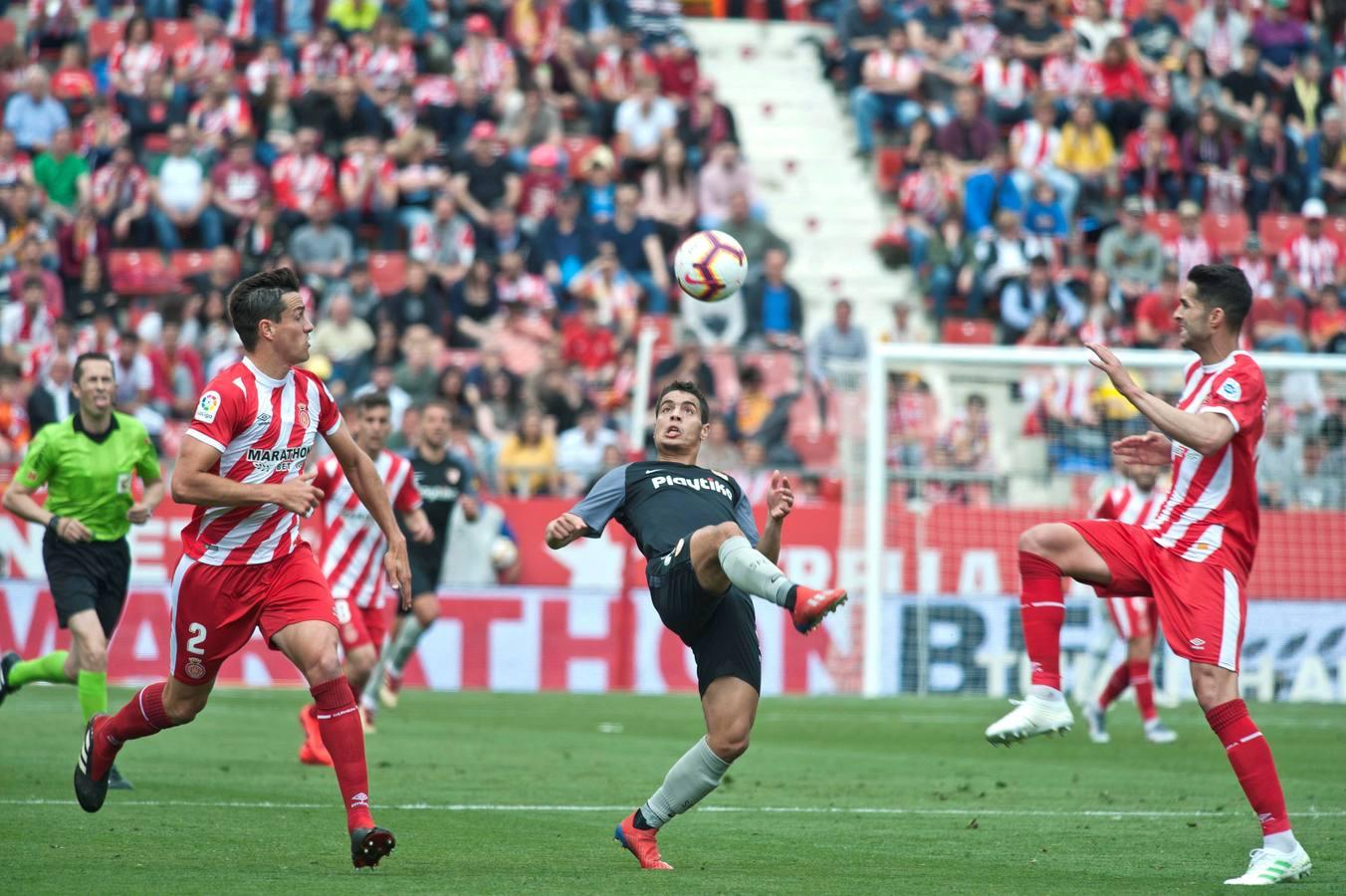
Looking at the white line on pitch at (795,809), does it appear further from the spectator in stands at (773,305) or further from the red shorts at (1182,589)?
the spectator in stands at (773,305)

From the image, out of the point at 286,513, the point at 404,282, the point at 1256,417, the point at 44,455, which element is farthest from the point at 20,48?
the point at 1256,417

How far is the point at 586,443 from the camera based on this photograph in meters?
21.0

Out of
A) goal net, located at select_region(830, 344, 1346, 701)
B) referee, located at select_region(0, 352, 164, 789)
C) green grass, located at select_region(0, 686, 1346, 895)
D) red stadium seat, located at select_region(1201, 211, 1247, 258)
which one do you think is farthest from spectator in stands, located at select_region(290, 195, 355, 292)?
red stadium seat, located at select_region(1201, 211, 1247, 258)

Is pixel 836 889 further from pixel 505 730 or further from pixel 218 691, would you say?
pixel 218 691

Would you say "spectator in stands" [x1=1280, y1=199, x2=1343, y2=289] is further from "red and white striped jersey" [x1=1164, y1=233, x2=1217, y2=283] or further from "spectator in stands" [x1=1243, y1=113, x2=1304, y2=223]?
"spectator in stands" [x1=1243, y1=113, x2=1304, y2=223]

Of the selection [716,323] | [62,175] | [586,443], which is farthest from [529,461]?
Answer: [62,175]

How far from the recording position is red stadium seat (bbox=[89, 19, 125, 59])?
25531mm

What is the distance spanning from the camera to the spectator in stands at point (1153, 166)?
86.1 feet

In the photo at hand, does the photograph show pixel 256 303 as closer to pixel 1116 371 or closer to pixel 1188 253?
pixel 1116 371

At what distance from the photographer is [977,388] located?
20438 millimetres

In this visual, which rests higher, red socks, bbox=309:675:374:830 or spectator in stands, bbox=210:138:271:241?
spectator in stands, bbox=210:138:271:241

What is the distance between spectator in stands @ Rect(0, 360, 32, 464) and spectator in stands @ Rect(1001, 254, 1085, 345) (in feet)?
38.7

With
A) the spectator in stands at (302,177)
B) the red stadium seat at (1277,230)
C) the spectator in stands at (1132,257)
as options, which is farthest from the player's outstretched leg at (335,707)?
the red stadium seat at (1277,230)

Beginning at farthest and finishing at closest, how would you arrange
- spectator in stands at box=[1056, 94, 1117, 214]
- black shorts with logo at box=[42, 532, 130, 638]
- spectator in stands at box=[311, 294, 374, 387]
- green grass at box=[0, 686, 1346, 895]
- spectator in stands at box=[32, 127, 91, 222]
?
spectator in stands at box=[1056, 94, 1117, 214] → spectator in stands at box=[32, 127, 91, 222] → spectator in stands at box=[311, 294, 374, 387] → black shorts with logo at box=[42, 532, 130, 638] → green grass at box=[0, 686, 1346, 895]
